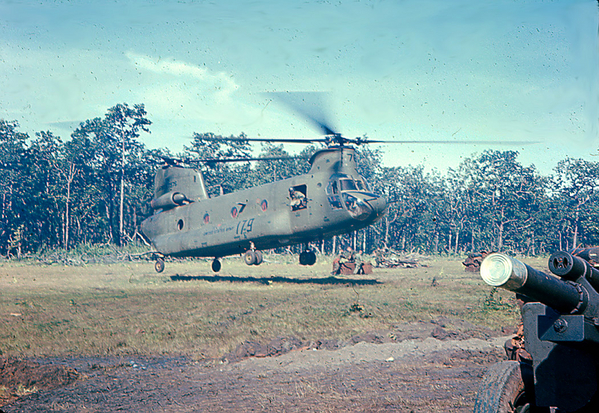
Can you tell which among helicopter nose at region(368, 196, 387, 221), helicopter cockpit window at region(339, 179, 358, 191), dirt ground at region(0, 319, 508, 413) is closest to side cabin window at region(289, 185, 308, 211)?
helicopter cockpit window at region(339, 179, 358, 191)

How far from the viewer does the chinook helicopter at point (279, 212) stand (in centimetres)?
1652

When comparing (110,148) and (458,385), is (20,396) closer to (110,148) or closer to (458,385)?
(458,385)

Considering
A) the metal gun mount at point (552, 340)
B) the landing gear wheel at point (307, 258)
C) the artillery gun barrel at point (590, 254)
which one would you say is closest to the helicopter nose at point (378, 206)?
the landing gear wheel at point (307, 258)

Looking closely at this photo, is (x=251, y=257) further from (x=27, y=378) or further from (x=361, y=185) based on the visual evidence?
(x=27, y=378)

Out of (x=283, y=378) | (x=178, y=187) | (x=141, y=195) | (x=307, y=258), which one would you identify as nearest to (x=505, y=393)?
(x=283, y=378)

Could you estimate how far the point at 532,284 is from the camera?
2.58 metres

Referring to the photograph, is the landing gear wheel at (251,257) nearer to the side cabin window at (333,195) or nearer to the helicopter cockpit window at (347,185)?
the side cabin window at (333,195)

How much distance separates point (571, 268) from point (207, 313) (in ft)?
33.8

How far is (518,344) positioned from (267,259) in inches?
1483

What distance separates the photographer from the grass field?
907 cm

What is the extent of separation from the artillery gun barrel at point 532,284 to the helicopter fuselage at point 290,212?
13431 millimetres

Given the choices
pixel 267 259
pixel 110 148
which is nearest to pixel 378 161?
pixel 267 259

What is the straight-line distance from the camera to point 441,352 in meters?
7.64

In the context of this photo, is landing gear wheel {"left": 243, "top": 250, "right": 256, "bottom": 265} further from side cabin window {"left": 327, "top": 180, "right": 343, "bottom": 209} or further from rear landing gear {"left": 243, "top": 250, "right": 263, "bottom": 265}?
side cabin window {"left": 327, "top": 180, "right": 343, "bottom": 209}
